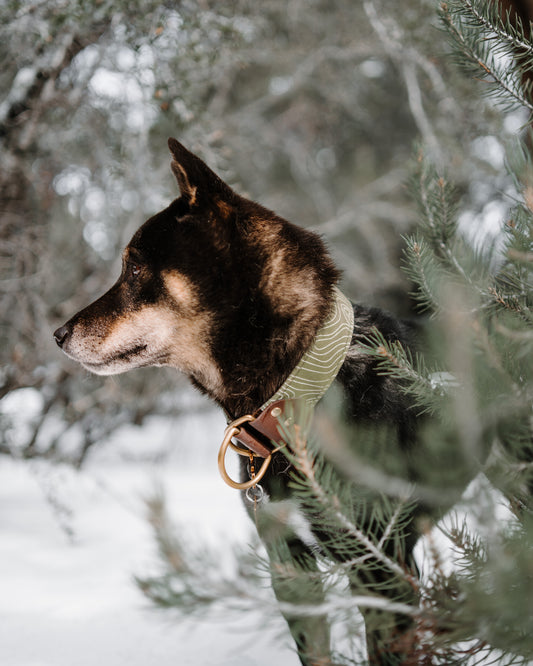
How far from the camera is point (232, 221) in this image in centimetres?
195

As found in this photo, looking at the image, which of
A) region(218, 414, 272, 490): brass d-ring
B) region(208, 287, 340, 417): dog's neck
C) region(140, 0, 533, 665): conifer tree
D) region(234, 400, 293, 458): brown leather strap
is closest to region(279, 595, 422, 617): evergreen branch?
region(140, 0, 533, 665): conifer tree

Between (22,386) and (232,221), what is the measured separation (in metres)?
2.47

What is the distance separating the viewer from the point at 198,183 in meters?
1.95

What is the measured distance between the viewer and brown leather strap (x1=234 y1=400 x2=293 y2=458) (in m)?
1.65

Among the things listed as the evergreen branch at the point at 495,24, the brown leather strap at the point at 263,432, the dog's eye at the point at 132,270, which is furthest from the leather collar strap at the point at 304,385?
the evergreen branch at the point at 495,24

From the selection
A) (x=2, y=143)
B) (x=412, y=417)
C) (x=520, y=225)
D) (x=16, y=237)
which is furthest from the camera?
(x=16, y=237)

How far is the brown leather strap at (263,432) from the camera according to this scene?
1651 millimetres

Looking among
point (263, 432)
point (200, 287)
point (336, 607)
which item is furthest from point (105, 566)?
point (336, 607)

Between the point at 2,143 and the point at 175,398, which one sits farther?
the point at 175,398

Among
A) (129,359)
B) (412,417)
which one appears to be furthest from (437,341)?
(129,359)

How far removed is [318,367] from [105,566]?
5.62 feet

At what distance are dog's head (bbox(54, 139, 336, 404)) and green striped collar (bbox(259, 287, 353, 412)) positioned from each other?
120 millimetres

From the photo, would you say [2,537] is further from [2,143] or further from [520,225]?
[520,225]

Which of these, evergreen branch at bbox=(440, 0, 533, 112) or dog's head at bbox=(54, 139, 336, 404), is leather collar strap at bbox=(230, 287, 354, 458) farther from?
evergreen branch at bbox=(440, 0, 533, 112)
